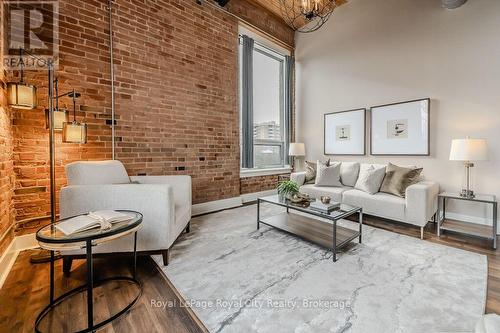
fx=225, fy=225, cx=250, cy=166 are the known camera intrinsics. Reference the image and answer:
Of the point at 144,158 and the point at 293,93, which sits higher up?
the point at 293,93

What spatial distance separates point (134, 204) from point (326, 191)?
8.74 ft

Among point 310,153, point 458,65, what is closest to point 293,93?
point 310,153

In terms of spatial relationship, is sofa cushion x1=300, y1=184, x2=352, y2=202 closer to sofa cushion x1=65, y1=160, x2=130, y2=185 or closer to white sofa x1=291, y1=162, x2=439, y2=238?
white sofa x1=291, y1=162, x2=439, y2=238

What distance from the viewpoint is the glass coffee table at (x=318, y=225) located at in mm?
2161

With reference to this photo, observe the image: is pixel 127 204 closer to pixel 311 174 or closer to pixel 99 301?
pixel 99 301

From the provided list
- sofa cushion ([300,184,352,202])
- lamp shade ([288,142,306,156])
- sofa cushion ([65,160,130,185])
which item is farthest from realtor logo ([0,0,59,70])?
lamp shade ([288,142,306,156])

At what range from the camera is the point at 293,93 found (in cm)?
511

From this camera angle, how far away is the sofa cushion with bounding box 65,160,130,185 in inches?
82.2

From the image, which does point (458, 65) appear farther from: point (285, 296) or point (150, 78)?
point (150, 78)

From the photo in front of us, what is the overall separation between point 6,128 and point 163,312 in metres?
2.16

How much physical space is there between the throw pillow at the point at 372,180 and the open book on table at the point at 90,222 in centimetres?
304

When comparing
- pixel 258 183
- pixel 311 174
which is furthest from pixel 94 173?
pixel 311 174

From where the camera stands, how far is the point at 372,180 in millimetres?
3215

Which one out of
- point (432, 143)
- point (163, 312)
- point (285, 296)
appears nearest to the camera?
point (163, 312)
